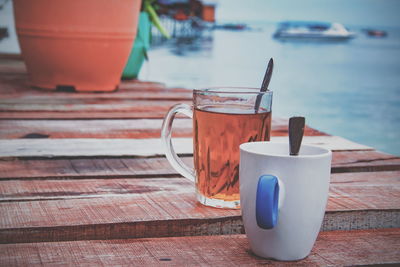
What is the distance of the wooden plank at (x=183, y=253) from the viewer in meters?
0.54

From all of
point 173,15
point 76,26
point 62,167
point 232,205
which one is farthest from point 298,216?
point 173,15

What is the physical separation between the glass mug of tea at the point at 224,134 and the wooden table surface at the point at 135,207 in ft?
0.10

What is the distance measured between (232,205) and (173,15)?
15606mm

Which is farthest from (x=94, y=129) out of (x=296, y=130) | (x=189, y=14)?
(x=189, y=14)

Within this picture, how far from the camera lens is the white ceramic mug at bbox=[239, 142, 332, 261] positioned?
0.53 metres

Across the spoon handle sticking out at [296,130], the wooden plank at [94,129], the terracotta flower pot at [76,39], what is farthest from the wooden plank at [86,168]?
the terracotta flower pot at [76,39]

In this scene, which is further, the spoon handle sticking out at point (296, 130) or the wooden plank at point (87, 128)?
the wooden plank at point (87, 128)

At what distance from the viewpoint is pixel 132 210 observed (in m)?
0.67

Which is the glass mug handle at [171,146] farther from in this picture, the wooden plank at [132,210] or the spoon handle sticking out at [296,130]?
the spoon handle sticking out at [296,130]

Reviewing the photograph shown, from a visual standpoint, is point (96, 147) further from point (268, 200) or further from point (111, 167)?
point (268, 200)

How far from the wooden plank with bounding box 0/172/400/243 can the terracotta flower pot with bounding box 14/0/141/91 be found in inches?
45.9

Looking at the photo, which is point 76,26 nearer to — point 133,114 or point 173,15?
point 133,114

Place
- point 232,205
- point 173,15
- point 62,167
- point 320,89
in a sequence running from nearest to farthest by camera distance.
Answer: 1. point 232,205
2. point 62,167
3. point 320,89
4. point 173,15

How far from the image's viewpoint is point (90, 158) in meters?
0.96
